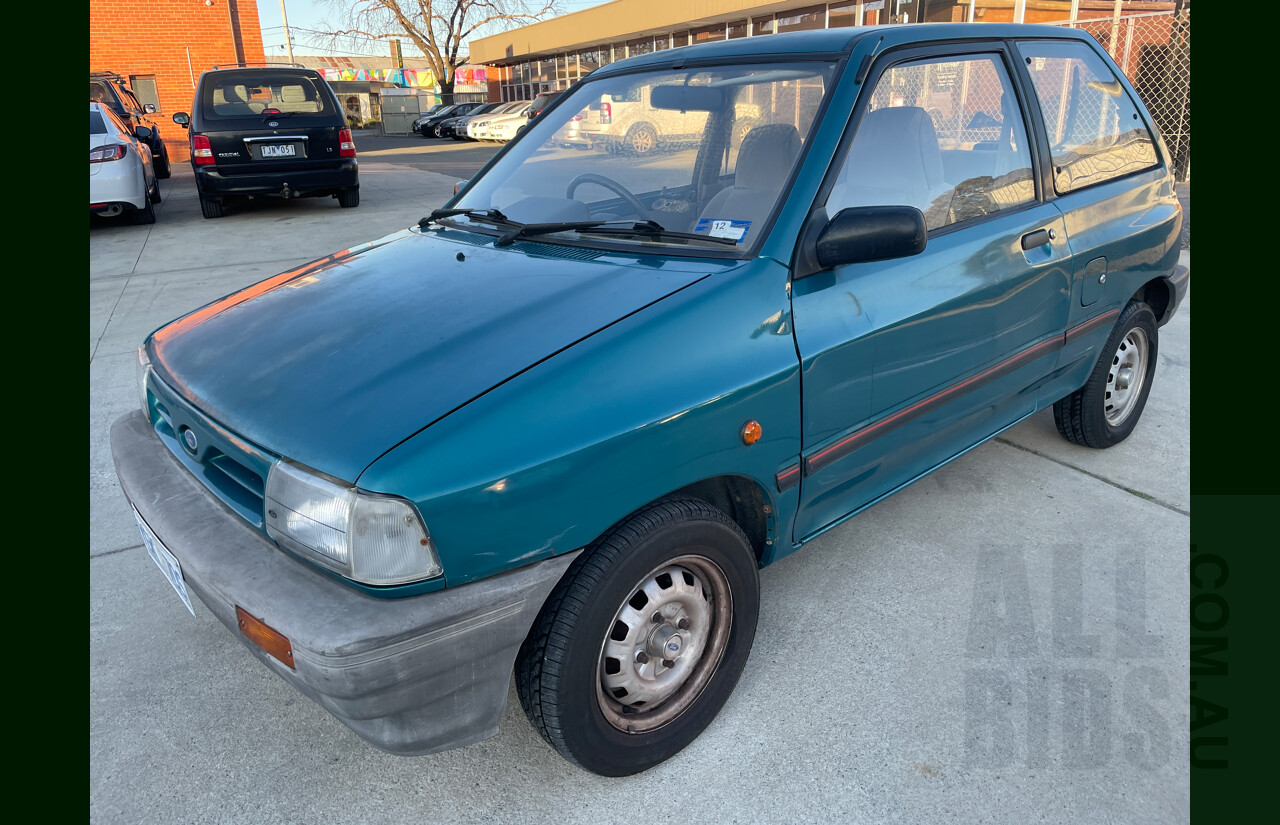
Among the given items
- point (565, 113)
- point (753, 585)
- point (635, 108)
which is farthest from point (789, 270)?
point (565, 113)

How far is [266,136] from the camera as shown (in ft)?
32.0

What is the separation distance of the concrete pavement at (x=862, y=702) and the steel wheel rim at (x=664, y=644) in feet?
0.54

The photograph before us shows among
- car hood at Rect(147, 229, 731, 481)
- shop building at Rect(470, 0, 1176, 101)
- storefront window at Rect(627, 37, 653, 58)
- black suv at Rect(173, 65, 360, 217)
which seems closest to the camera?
car hood at Rect(147, 229, 731, 481)

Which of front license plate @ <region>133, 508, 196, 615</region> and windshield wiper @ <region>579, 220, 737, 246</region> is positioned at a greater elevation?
windshield wiper @ <region>579, 220, 737, 246</region>

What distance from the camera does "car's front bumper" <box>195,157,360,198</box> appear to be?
9867mm

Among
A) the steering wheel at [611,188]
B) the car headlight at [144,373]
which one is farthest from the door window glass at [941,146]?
the car headlight at [144,373]

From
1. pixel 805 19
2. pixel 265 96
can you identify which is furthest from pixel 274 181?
pixel 805 19

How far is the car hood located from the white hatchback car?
8.30 metres

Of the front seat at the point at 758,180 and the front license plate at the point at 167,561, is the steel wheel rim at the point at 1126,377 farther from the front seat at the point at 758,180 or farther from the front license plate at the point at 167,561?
the front license plate at the point at 167,561

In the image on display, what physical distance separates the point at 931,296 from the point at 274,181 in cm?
952

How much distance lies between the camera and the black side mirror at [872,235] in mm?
2072

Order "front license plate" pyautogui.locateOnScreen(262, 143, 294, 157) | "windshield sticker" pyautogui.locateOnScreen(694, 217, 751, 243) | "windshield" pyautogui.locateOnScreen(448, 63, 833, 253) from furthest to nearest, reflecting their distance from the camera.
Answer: "front license plate" pyautogui.locateOnScreen(262, 143, 294, 157) < "windshield" pyautogui.locateOnScreen(448, 63, 833, 253) < "windshield sticker" pyautogui.locateOnScreen(694, 217, 751, 243)

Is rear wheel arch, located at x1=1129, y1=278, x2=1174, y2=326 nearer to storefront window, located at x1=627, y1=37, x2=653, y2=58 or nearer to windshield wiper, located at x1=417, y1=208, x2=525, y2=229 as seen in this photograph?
windshield wiper, located at x1=417, y1=208, x2=525, y2=229

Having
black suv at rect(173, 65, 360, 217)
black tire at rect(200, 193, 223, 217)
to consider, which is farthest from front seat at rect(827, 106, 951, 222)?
black tire at rect(200, 193, 223, 217)
